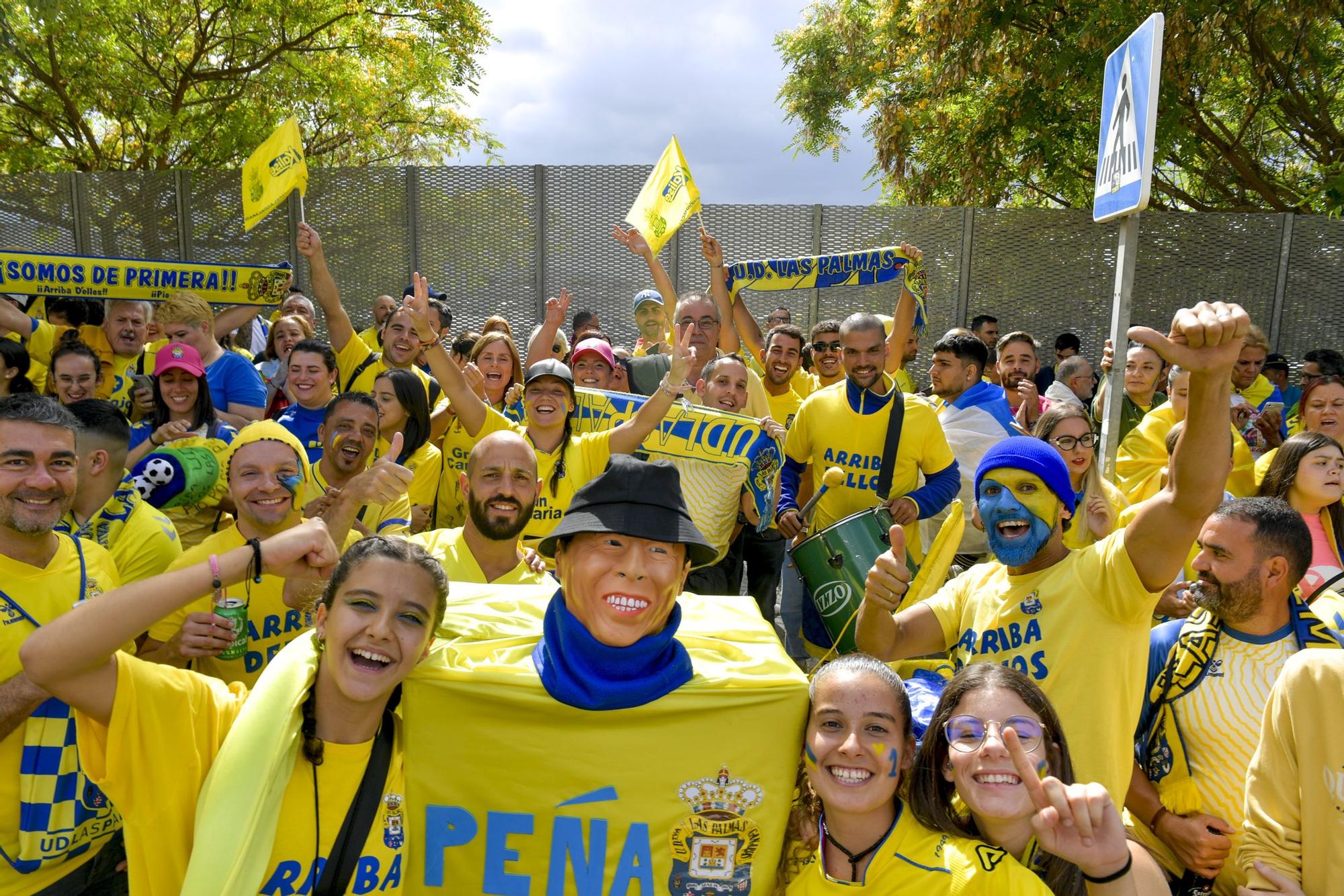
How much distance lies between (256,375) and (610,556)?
4.70 metres

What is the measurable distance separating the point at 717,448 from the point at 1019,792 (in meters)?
3.15

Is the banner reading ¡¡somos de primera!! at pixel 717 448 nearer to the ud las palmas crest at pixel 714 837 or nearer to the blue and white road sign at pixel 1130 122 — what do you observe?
the blue and white road sign at pixel 1130 122

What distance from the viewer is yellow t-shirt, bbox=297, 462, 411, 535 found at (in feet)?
14.7

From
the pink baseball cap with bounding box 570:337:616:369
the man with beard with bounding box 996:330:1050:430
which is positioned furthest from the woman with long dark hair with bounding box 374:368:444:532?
the man with beard with bounding box 996:330:1050:430

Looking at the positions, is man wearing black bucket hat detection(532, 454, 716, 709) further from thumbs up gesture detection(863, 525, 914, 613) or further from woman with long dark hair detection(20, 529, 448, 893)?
thumbs up gesture detection(863, 525, 914, 613)

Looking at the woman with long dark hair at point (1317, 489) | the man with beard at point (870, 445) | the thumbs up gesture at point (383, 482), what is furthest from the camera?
the man with beard at point (870, 445)

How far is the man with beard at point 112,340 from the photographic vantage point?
19.9 feet

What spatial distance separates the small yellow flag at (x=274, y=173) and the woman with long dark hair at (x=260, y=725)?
6.59 m

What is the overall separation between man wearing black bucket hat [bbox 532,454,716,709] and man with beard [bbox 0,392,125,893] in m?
1.50

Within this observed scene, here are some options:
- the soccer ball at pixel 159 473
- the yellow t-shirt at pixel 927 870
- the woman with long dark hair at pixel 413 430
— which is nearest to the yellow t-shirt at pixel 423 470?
the woman with long dark hair at pixel 413 430

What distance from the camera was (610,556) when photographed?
98.0 inches

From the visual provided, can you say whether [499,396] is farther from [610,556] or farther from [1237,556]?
[1237,556]

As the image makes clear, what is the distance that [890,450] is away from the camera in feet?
17.1

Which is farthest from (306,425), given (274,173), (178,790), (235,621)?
(274,173)
